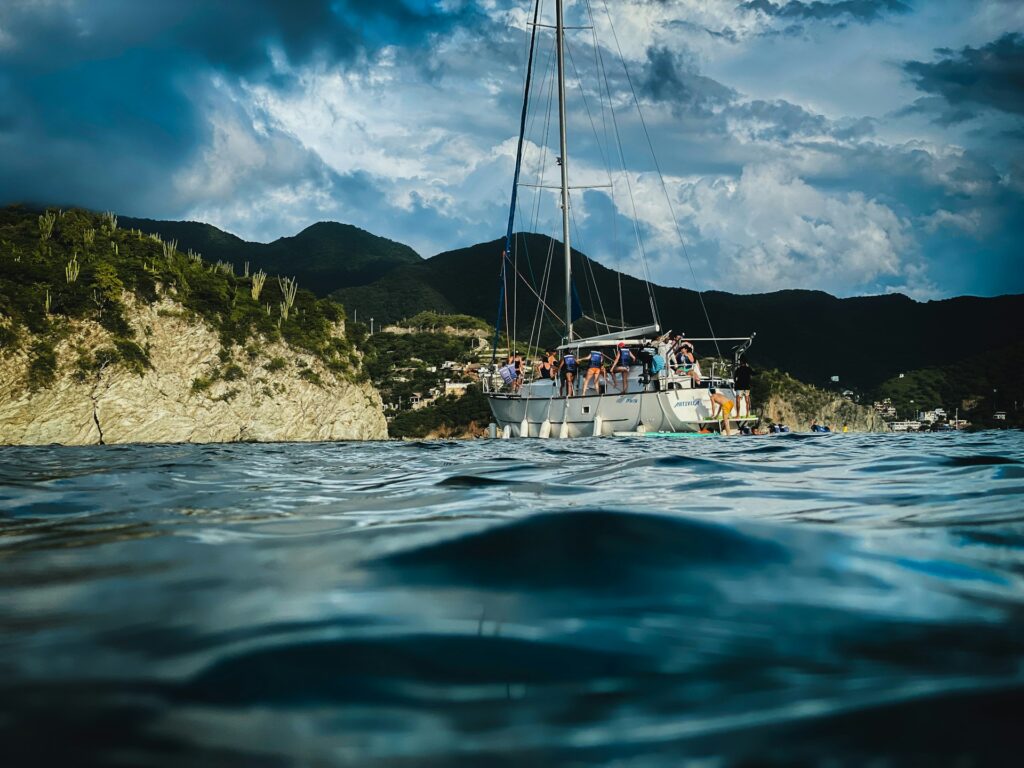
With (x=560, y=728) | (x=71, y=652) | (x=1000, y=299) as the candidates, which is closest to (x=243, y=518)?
(x=71, y=652)

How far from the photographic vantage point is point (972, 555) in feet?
5.68

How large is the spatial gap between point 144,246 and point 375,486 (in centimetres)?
3691

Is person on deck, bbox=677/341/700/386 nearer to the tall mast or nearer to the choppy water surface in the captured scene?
the tall mast

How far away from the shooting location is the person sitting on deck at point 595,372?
21406 mm

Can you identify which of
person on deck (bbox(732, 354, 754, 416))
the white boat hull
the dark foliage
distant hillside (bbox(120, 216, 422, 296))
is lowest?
the dark foliage

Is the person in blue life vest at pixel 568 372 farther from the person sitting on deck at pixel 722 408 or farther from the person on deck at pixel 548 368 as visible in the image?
the person sitting on deck at pixel 722 408

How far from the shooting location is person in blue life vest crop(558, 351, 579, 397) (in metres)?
21.3

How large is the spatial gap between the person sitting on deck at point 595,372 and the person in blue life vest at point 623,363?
41cm

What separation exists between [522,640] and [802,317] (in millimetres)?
159009

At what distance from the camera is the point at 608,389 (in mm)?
21984

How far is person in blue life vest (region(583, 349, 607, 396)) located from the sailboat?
0.03 m

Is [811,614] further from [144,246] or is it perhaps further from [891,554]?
[144,246]

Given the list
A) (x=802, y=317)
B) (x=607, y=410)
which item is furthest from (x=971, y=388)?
(x=607, y=410)

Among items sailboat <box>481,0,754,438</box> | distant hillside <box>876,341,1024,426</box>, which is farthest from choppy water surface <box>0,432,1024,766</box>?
distant hillside <box>876,341,1024,426</box>
